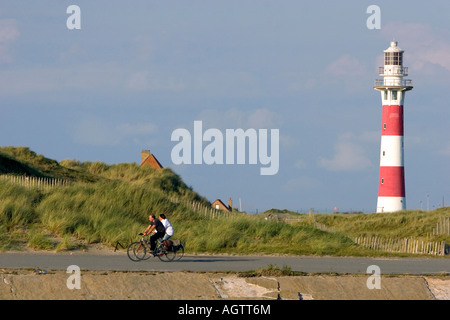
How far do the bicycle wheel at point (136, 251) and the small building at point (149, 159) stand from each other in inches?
1471

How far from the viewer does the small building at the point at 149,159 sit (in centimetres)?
6106

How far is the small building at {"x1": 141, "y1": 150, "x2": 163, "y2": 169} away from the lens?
6106 centimetres

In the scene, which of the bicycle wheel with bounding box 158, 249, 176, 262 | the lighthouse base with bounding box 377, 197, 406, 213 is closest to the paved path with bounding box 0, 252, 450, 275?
the bicycle wheel with bounding box 158, 249, 176, 262

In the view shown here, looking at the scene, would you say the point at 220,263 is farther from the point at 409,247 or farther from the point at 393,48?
the point at 393,48

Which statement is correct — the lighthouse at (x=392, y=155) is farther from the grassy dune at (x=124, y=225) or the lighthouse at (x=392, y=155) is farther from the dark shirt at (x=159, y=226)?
the dark shirt at (x=159, y=226)

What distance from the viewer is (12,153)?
54406 millimetres

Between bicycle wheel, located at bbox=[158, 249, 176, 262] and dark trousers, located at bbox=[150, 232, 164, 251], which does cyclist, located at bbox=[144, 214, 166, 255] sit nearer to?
dark trousers, located at bbox=[150, 232, 164, 251]

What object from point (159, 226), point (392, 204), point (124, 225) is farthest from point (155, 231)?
point (392, 204)

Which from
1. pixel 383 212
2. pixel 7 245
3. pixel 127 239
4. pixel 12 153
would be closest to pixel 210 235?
pixel 127 239

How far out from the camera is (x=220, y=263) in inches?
893

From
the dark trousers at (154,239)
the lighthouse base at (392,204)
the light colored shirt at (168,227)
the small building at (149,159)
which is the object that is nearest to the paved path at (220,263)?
the dark trousers at (154,239)

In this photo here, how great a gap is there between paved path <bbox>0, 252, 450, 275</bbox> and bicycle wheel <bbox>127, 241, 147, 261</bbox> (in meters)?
0.19

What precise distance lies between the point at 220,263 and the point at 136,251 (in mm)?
2300

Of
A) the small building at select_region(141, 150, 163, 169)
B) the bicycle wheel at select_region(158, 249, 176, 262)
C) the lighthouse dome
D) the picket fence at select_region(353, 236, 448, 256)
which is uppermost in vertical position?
the lighthouse dome
